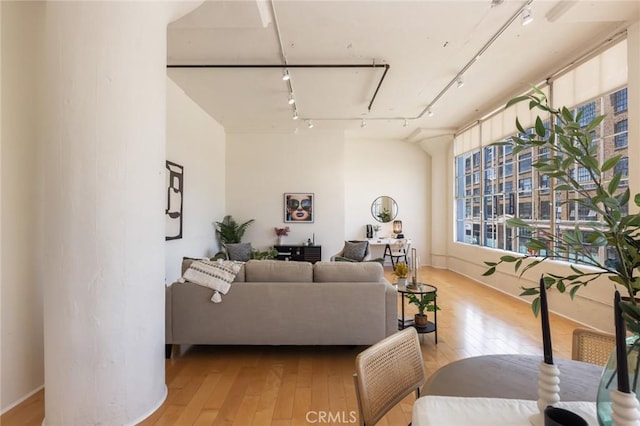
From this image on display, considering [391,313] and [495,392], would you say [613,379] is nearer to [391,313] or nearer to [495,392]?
[495,392]

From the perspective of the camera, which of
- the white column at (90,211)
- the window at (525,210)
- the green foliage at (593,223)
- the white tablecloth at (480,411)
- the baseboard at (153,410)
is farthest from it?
the window at (525,210)

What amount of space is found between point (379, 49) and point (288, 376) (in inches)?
135

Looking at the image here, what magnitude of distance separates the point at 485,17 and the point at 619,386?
3.29m

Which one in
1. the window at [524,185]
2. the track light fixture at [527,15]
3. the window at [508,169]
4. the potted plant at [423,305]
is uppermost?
the track light fixture at [527,15]

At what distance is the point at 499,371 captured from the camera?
3.73 ft

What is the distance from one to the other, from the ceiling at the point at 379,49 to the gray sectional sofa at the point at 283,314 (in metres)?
2.43

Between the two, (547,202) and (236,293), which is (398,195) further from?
(236,293)

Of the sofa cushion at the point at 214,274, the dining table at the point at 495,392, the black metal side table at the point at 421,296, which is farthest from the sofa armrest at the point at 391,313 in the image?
the dining table at the point at 495,392

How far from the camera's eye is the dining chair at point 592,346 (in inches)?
52.0

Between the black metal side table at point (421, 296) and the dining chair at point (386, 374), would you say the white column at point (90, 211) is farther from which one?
the black metal side table at point (421, 296)

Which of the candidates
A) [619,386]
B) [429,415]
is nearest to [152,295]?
[429,415]

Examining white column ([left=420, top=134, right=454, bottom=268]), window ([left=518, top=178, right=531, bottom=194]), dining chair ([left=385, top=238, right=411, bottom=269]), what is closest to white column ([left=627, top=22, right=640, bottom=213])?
window ([left=518, top=178, right=531, bottom=194])

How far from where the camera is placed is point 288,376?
2510 millimetres

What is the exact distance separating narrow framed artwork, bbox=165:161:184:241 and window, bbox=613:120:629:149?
530 cm
